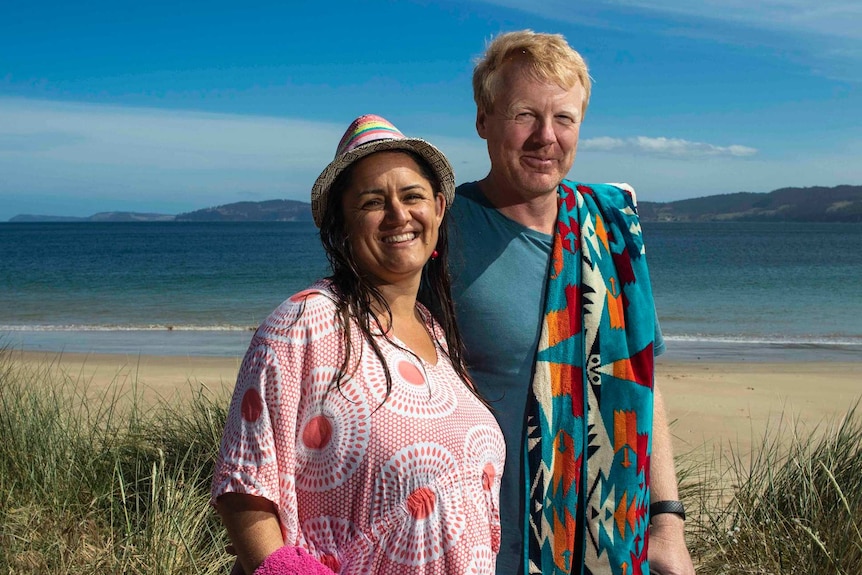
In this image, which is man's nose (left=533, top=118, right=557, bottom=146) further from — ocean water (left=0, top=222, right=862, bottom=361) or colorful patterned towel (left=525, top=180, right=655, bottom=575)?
ocean water (left=0, top=222, right=862, bottom=361)

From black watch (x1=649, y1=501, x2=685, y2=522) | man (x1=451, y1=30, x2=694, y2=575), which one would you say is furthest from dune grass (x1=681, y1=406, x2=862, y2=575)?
man (x1=451, y1=30, x2=694, y2=575)

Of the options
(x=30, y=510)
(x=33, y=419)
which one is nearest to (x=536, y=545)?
(x=30, y=510)

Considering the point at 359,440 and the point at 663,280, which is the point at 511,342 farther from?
the point at 663,280

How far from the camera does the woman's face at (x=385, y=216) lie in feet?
6.63

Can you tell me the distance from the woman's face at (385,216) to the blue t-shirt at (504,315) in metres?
0.39

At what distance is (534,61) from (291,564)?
5.01ft

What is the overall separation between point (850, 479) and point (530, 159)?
93.6 inches

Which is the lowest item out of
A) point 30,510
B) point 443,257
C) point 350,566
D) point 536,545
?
point 30,510

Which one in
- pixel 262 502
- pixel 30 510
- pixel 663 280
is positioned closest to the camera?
pixel 262 502

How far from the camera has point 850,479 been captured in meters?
3.69

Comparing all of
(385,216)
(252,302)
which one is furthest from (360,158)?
(252,302)

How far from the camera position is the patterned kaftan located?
171cm

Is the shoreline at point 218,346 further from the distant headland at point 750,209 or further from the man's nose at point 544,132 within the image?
the distant headland at point 750,209

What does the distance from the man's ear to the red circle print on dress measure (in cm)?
118
